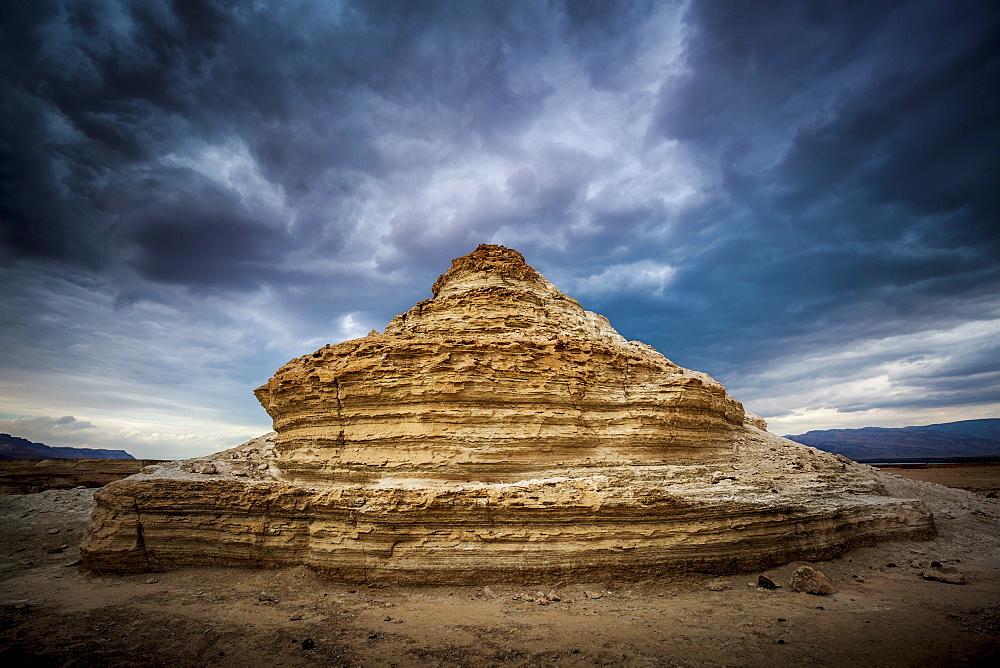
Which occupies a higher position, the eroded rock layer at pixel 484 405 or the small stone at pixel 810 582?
the eroded rock layer at pixel 484 405

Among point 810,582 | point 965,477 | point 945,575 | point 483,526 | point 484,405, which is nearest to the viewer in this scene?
point 810,582

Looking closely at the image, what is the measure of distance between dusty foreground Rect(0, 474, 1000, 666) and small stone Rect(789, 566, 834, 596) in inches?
6.4

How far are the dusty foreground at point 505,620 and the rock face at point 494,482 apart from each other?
45 centimetres

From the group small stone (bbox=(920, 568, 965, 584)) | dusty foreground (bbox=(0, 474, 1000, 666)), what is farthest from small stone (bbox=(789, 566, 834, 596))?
small stone (bbox=(920, 568, 965, 584))

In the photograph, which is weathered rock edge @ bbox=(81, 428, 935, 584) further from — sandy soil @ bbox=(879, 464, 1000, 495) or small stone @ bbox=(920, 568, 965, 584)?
sandy soil @ bbox=(879, 464, 1000, 495)

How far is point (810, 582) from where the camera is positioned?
727 centimetres

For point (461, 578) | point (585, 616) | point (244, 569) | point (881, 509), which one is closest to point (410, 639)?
point (461, 578)

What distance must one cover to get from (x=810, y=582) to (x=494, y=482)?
20.5 feet

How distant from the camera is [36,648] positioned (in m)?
5.54

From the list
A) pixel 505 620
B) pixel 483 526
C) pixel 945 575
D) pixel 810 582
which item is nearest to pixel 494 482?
pixel 483 526

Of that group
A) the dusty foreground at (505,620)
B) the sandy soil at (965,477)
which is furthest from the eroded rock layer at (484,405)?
the sandy soil at (965,477)

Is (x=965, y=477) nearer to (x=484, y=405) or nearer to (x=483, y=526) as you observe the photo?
(x=484, y=405)

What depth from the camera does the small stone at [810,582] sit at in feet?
23.4

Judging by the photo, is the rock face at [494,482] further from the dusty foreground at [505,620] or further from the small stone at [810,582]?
the small stone at [810,582]
